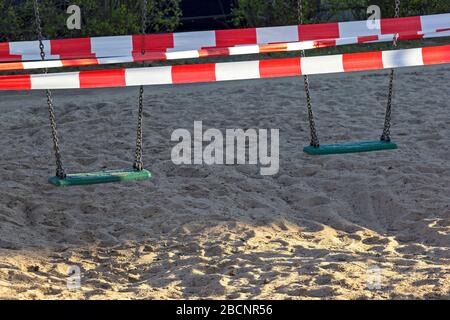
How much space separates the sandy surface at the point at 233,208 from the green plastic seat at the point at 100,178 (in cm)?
14

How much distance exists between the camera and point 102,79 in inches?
262

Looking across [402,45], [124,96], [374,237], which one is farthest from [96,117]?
[402,45]

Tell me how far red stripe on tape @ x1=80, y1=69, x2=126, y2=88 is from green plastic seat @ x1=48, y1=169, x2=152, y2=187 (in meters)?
0.57

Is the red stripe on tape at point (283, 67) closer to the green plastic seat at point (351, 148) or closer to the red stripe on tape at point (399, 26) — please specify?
the green plastic seat at point (351, 148)

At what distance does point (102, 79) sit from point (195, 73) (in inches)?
23.2

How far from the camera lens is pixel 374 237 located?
6035 millimetres

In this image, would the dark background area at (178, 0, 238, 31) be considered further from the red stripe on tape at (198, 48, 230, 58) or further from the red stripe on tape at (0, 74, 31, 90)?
the red stripe on tape at (0, 74, 31, 90)

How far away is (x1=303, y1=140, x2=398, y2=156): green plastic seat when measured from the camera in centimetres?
715

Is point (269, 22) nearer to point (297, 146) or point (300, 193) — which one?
point (297, 146)

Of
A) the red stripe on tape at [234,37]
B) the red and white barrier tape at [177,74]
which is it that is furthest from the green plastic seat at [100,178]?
the red stripe on tape at [234,37]

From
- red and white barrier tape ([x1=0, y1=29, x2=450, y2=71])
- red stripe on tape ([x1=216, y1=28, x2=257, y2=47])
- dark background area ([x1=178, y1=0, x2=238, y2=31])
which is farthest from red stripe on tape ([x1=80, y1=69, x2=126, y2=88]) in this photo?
dark background area ([x1=178, y1=0, x2=238, y2=31])

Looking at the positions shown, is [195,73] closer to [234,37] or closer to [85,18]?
[234,37]

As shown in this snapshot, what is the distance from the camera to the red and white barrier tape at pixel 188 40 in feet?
25.9
